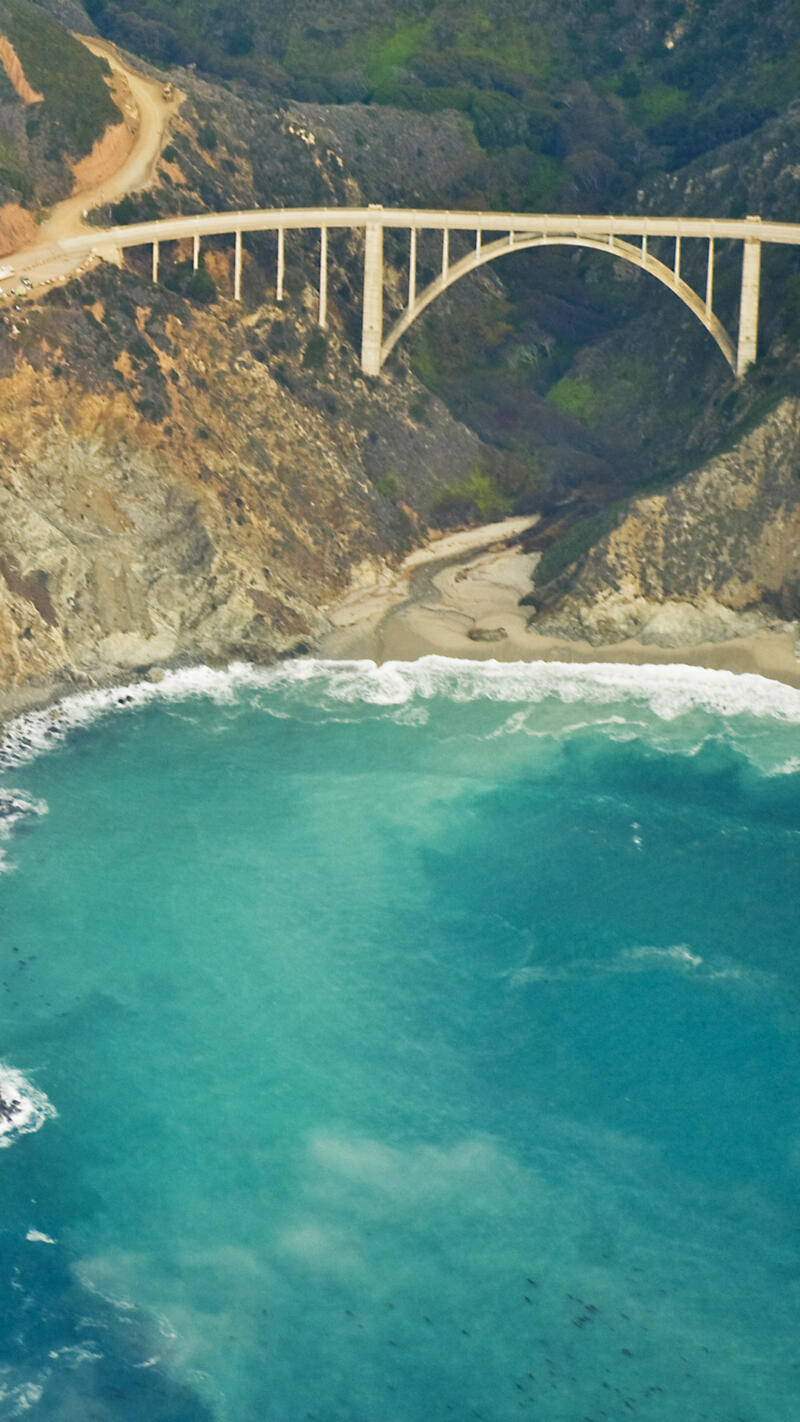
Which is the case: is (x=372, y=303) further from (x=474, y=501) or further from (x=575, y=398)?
(x=575, y=398)

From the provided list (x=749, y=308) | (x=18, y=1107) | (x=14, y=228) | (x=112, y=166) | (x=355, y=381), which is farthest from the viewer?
(x=112, y=166)

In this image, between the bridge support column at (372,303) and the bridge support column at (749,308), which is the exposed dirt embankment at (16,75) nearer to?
the bridge support column at (372,303)

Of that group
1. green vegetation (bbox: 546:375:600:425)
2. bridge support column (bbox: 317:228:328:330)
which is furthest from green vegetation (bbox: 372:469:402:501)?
green vegetation (bbox: 546:375:600:425)

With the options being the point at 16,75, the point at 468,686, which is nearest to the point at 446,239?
the point at 16,75

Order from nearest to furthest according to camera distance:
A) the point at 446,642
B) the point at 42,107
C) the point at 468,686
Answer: the point at 468,686, the point at 446,642, the point at 42,107

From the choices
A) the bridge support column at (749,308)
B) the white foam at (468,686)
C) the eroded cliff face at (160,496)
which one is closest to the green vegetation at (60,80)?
the eroded cliff face at (160,496)

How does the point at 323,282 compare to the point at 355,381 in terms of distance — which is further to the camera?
the point at 355,381

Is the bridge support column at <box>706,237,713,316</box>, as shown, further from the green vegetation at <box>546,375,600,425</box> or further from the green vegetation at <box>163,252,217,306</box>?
the green vegetation at <box>163,252,217,306</box>
